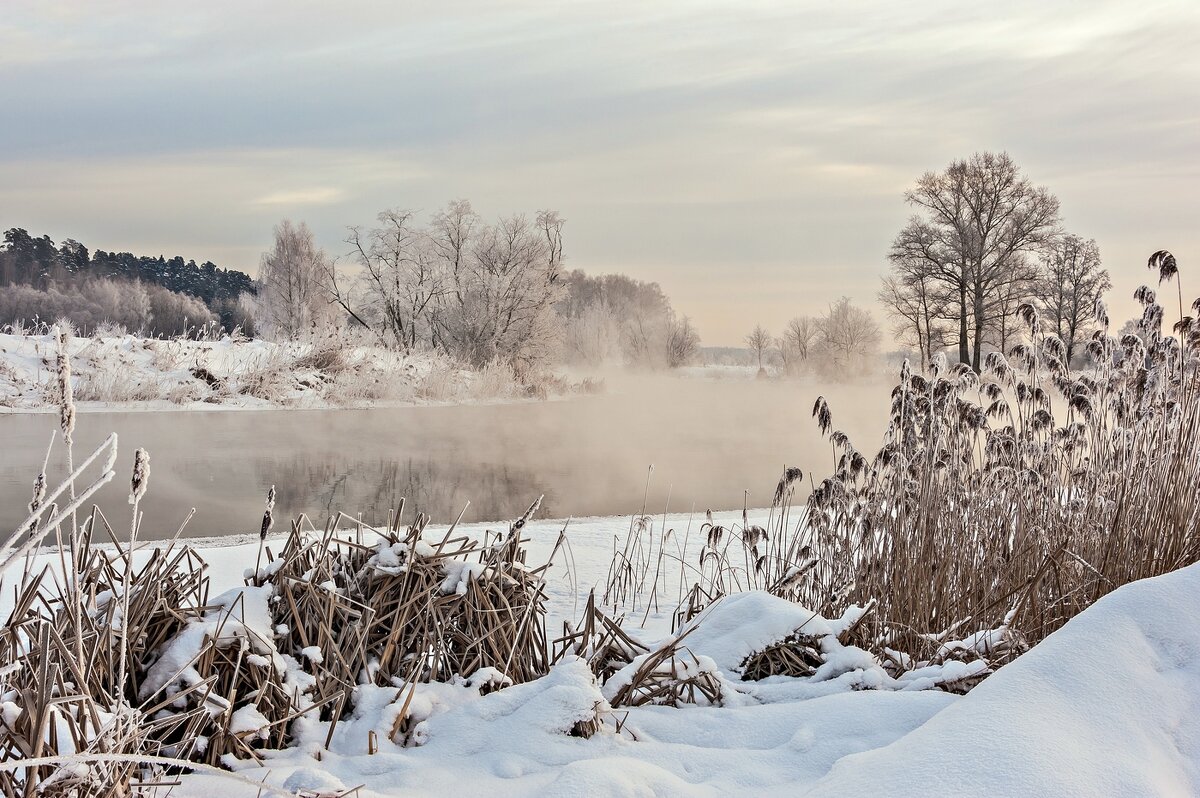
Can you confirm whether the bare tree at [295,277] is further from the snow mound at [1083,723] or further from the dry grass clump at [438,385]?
the snow mound at [1083,723]

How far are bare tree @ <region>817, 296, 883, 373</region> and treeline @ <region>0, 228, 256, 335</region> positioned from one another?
23.6m

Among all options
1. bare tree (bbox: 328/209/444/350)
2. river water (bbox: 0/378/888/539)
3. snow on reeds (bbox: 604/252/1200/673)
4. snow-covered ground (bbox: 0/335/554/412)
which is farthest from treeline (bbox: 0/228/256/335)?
snow on reeds (bbox: 604/252/1200/673)

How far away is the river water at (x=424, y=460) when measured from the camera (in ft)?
23.0

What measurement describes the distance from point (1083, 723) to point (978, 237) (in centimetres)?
2534

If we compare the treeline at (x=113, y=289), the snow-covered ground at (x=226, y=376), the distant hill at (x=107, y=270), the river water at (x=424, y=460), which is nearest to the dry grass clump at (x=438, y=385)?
the snow-covered ground at (x=226, y=376)

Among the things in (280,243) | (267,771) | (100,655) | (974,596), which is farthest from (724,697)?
(280,243)

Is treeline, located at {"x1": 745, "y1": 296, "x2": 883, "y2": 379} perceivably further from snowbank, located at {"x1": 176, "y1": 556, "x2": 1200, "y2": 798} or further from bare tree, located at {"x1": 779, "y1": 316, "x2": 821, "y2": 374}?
snowbank, located at {"x1": 176, "y1": 556, "x2": 1200, "y2": 798}

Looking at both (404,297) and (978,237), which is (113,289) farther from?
(978,237)

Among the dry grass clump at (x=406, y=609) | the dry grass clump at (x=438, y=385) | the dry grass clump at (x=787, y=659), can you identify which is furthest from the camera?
the dry grass clump at (x=438, y=385)

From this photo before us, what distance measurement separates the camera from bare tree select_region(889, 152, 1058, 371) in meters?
23.3

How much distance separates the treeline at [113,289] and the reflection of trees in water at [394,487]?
95.3 ft

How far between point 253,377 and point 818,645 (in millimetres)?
15020

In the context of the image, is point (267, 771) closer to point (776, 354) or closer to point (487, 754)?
point (487, 754)

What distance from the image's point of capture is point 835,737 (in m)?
1.42
